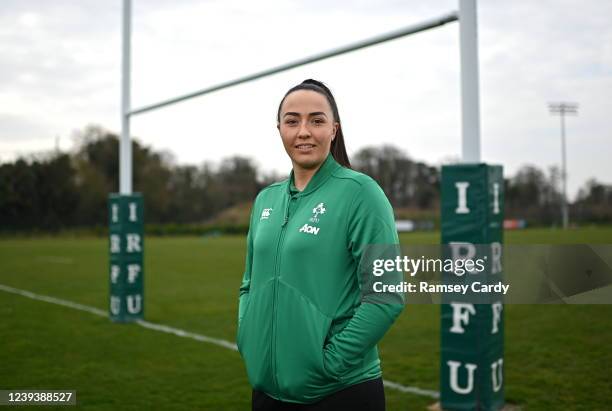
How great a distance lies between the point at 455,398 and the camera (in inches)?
155

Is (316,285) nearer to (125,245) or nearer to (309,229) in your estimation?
(309,229)

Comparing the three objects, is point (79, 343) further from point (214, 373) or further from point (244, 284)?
point (244, 284)

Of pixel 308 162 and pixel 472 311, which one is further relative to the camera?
pixel 472 311

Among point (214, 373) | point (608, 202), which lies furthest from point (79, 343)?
point (608, 202)

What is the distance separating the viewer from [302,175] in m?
1.75

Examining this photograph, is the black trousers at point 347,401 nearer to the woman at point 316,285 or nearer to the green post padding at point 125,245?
the woman at point 316,285

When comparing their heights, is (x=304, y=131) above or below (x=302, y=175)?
above

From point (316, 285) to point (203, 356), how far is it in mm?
4685

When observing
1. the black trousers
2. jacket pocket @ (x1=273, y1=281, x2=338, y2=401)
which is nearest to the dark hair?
jacket pocket @ (x1=273, y1=281, x2=338, y2=401)

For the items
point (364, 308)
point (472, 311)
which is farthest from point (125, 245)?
point (364, 308)

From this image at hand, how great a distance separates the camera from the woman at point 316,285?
157 cm

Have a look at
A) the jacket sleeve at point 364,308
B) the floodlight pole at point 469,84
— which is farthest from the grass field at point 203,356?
the jacket sleeve at point 364,308

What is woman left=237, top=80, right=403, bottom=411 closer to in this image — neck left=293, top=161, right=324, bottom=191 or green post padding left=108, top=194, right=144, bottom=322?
neck left=293, top=161, right=324, bottom=191

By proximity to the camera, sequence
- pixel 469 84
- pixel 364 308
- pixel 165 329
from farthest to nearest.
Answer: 1. pixel 165 329
2. pixel 469 84
3. pixel 364 308
